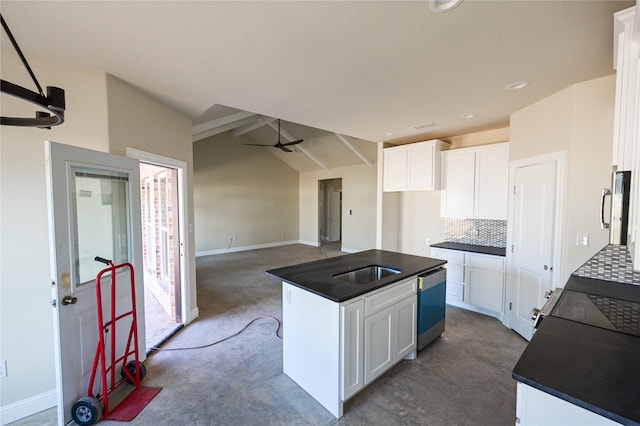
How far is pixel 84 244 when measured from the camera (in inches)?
79.7

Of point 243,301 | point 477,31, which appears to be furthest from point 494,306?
point 243,301

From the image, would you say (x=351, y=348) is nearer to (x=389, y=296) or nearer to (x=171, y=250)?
(x=389, y=296)

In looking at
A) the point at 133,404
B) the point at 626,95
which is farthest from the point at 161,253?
the point at 626,95

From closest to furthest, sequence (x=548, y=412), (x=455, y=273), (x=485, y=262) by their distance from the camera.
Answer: (x=548, y=412) → (x=485, y=262) → (x=455, y=273)

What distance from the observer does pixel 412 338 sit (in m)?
2.57

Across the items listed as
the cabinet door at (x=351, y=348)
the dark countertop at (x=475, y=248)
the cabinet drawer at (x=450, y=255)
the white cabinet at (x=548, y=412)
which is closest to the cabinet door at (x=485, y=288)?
the cabinet drawer at (x=450, y=255)

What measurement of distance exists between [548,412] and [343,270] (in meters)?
1.70

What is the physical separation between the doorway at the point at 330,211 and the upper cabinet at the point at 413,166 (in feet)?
16.5

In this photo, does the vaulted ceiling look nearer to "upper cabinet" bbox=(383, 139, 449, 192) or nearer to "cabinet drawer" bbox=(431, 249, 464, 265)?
"upper cabinet" bbox=(383, 139, 449, 192)

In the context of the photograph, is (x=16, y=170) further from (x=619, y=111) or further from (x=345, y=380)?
(x=619, y=111)

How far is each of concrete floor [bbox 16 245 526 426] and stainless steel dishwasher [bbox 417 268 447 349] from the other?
0.18 m

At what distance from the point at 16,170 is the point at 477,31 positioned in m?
3.26

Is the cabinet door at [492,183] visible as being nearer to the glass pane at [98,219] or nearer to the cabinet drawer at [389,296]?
the cabinet drawer at [389,296]

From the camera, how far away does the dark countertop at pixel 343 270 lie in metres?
1.99
